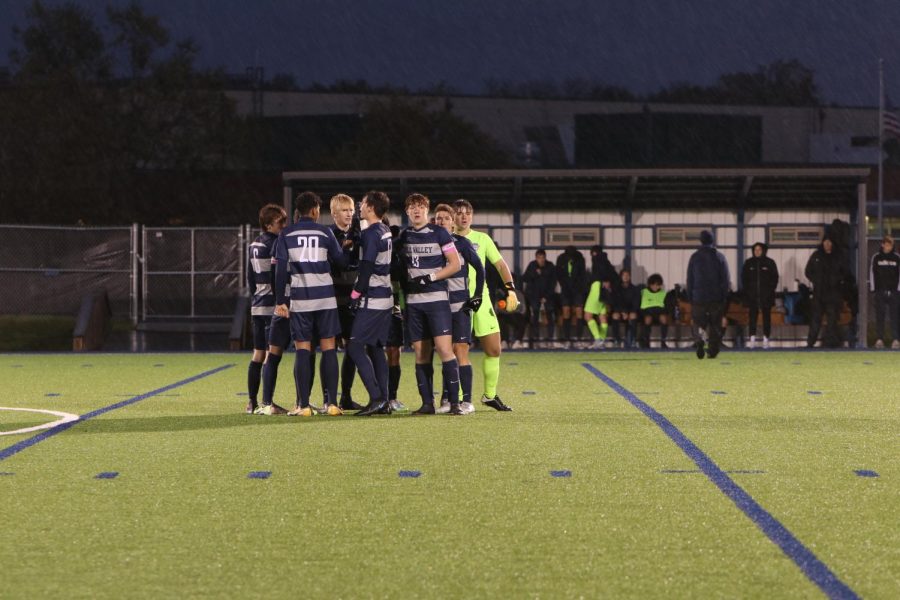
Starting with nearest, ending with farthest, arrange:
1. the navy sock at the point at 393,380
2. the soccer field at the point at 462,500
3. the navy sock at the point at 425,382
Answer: the soccer field at the point at 462,500 → the navy sock at the point at 425,382 → the navy sock at the point at 393,380

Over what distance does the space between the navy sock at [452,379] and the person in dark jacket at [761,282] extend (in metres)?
12.4

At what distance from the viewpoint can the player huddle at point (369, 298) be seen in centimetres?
1077

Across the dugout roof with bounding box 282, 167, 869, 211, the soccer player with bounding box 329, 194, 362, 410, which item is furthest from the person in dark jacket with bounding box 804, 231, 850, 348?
the soccer player with bounding box 329, 194, 362, 410

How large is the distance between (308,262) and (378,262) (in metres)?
0.54

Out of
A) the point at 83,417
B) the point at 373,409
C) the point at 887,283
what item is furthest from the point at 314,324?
the point at 887,283

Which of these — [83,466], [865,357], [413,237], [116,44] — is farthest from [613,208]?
[116,44]

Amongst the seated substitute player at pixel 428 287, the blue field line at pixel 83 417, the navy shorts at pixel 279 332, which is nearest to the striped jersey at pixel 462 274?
the seated substitute player at pixel 428 287

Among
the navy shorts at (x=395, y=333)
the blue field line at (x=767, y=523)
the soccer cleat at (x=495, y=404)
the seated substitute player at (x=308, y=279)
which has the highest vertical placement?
the seated substitute player at (x=308, y=279)

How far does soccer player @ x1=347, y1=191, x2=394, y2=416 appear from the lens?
10.7 meters

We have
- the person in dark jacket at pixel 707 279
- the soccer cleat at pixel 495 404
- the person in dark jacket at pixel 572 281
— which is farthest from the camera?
the person in dark jacket at pixel 572 281

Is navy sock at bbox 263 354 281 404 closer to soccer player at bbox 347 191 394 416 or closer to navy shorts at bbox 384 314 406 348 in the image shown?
soccer player at bbox 347 191 394 416

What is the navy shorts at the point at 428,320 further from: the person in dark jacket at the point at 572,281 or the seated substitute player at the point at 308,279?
the person in dark jacket at the point at 572,281

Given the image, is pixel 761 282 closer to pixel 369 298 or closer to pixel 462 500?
pixel 369 298

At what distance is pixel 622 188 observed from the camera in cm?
2575
